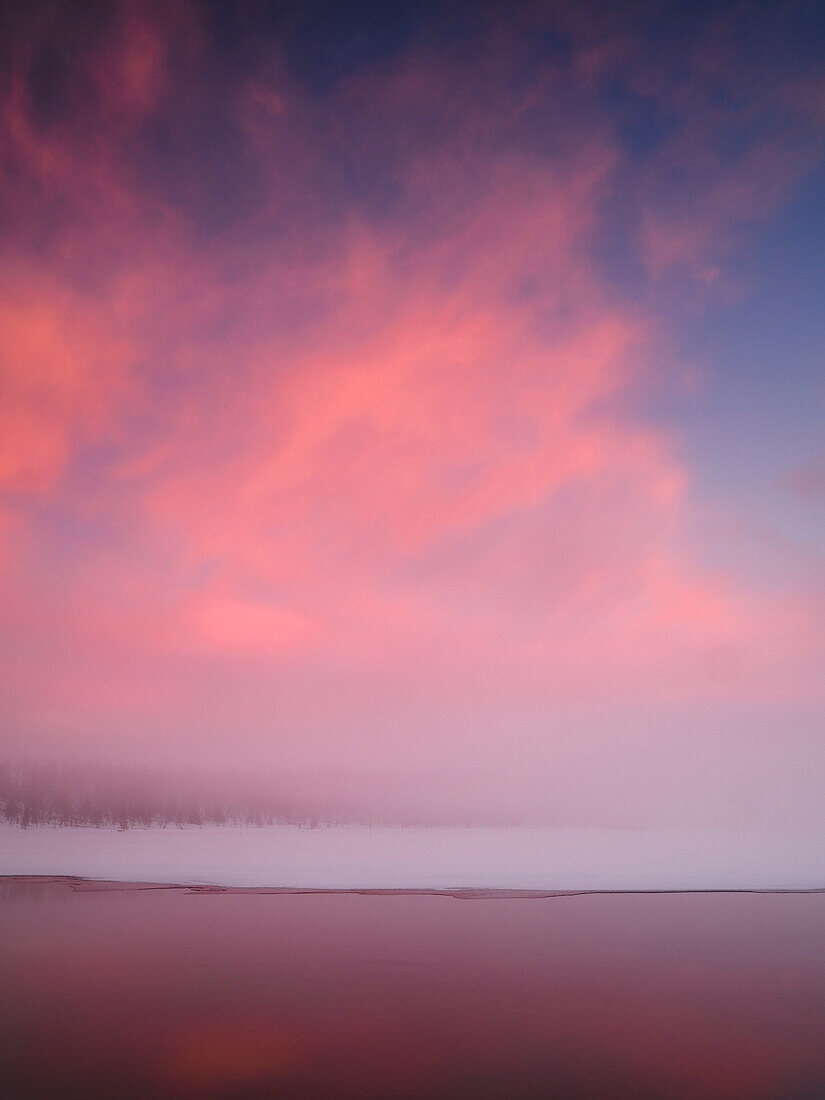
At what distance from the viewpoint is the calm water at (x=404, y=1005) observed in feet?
27.8

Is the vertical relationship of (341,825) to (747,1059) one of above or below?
below

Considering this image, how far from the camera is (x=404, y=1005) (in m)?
11.2

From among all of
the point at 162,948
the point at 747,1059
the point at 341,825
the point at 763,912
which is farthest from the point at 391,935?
the point at 341,825

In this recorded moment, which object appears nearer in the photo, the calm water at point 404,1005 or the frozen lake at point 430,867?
the calm water at point 404,1005

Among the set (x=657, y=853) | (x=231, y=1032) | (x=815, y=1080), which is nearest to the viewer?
(x=815, y=1080)

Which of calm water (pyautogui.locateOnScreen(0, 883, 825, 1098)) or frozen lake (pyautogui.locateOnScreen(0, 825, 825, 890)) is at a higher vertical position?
calm water (pyautogui.locateOnScreen(0, 883, 825, 1098))

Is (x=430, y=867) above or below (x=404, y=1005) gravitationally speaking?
below

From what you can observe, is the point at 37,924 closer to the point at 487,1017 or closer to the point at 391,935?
the point at 391,935

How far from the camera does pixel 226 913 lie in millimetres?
19375

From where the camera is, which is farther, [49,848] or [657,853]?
[657,853]

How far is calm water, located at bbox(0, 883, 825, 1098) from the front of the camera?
847cm

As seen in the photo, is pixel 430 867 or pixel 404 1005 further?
pixel 430 867

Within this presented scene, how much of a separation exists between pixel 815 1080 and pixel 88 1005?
9.68m

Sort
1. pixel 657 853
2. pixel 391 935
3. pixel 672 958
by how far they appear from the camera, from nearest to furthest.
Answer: pixel 672 958
pixel 391 935
pixel 657 853
